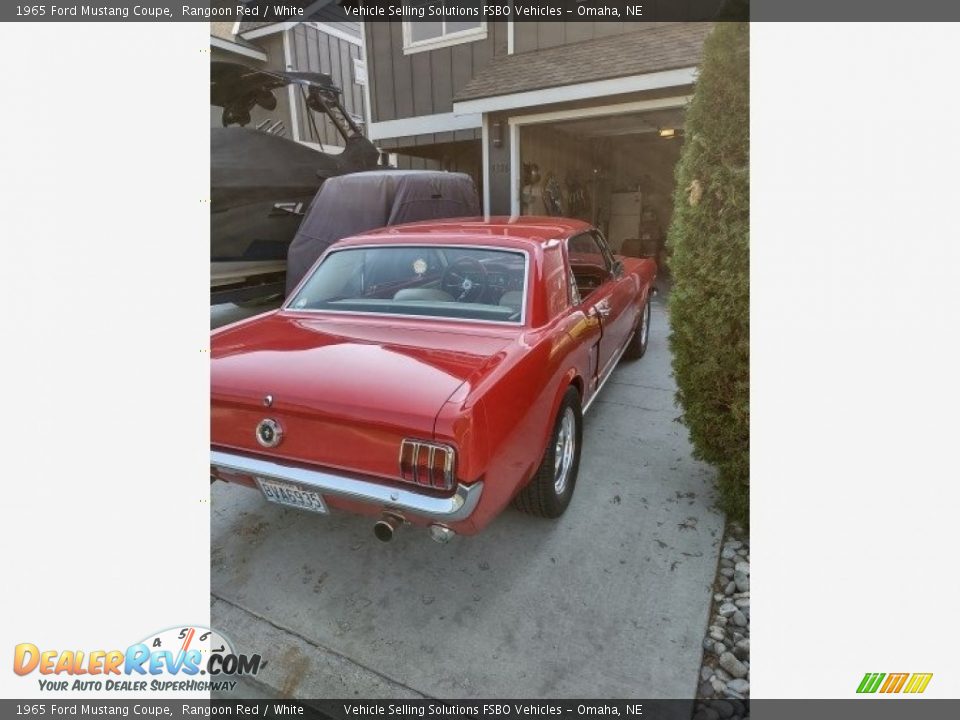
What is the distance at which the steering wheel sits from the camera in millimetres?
2947

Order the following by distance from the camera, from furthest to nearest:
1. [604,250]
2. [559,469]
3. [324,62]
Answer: [324,62], [604,250], [559,469]

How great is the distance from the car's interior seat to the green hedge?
117 centimetres

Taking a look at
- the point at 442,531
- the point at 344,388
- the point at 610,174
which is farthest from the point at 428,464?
the point at 610,174

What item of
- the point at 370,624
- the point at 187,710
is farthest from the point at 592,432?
the point at 187,710

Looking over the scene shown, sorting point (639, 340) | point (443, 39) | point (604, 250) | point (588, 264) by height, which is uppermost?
point (443, 39)

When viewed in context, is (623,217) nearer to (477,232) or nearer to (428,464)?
(477,232)

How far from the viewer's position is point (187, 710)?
1796 mm

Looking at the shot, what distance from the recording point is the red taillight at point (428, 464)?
5.90 ft

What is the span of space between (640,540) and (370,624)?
1.29m

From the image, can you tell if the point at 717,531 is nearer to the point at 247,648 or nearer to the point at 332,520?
the point at 332,520

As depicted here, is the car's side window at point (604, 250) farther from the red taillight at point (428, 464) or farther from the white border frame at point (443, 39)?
the white border frame at point (443, 39)

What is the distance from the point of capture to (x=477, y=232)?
3047 millimetres
